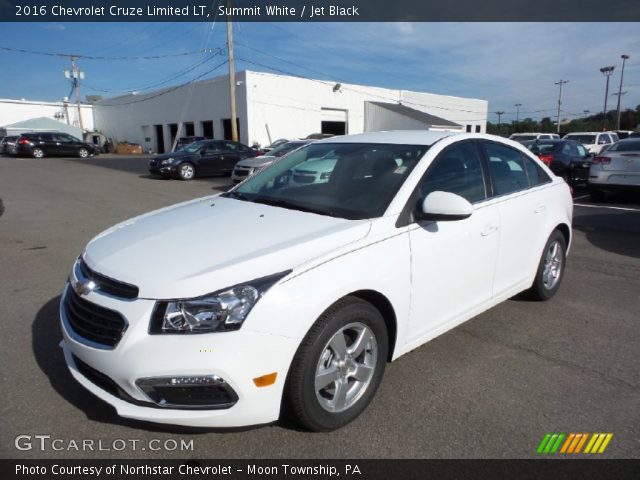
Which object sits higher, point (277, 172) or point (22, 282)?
point (277, 172)

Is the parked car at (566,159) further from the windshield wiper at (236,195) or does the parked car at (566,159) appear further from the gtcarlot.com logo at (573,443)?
the gtcarlot.com logo at (573,443)

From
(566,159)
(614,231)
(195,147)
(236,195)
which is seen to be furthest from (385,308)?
(195,147)

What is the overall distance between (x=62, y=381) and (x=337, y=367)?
74.8 inches

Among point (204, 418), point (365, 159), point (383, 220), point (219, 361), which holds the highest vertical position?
point (365, 159)

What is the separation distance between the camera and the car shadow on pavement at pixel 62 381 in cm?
254

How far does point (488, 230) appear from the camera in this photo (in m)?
3.46

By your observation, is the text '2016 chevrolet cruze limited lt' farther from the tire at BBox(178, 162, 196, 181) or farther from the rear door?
the tire at BBox(178, 162, 196, 181)

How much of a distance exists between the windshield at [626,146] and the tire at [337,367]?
9924 millimetres

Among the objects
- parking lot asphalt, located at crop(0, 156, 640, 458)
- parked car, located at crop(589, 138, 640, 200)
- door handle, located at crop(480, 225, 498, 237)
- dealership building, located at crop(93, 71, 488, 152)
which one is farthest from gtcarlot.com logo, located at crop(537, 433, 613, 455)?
dealership building, located at crop(93, 71, 488, 152)
